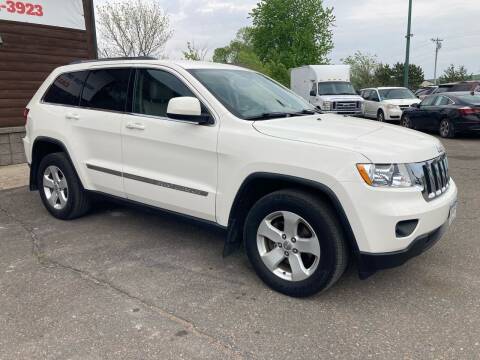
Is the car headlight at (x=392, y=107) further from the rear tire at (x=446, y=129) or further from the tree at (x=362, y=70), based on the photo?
the tree at (x=362, y=70)

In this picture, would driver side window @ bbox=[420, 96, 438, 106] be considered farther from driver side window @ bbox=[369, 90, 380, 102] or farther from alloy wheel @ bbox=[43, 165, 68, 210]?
alloy wheel @ bbox=[43, 165, 68, 210]

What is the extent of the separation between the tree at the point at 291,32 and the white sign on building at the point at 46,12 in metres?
30.6

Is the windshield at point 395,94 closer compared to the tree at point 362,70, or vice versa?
the windshield at point 395,94

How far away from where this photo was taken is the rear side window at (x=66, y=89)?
480cm

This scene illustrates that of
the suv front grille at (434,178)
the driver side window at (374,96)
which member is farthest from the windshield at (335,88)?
the suv front grille at (434,178)

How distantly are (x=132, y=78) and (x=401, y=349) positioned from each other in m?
3.27

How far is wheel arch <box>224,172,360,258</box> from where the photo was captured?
2.95 meters

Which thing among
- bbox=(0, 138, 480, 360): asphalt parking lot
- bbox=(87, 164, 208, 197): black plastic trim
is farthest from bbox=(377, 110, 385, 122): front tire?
bbox=(87, 164, 208, 197): black plastic trim

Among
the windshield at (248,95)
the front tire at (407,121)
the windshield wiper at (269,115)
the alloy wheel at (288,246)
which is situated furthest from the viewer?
the front tire at (407,121)

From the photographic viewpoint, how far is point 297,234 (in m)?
3.23

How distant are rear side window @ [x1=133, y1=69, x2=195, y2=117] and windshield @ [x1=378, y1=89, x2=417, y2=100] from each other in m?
15.7

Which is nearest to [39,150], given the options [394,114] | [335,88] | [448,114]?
[448,114]

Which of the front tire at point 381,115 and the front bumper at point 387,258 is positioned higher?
the front bumper at point 387,258

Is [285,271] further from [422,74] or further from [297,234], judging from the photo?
[422,74]
